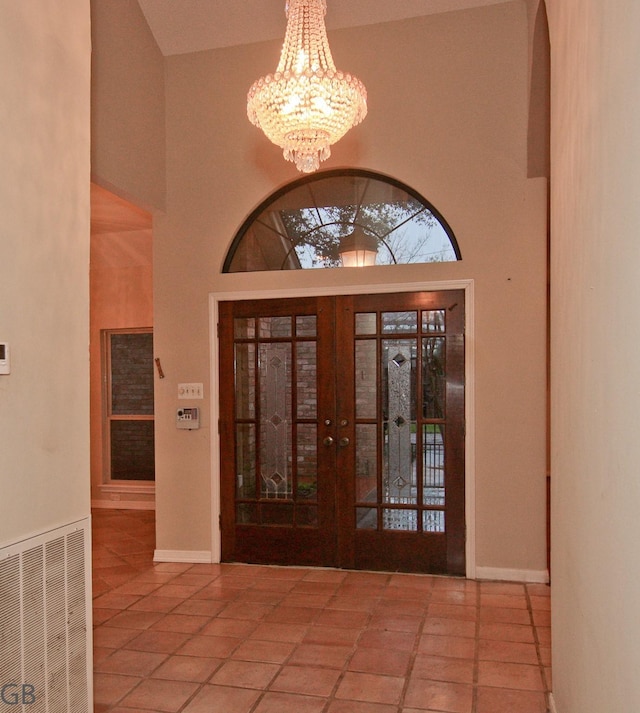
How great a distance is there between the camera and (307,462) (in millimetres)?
4875

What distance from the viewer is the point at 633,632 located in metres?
1.18

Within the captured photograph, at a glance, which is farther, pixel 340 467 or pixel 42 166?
pixel 340 467

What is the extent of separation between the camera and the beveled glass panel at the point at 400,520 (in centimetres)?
466

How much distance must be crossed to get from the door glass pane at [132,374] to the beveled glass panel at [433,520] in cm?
384

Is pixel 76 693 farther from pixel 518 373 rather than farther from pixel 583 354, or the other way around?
pixel 518 373

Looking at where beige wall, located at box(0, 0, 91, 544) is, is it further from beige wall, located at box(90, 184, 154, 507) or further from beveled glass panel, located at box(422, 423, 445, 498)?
beige wall, located at box(90, 184, 154, 507)

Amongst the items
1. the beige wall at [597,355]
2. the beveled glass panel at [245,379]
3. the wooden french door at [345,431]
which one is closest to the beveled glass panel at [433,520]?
the wooden french door at [345,431]

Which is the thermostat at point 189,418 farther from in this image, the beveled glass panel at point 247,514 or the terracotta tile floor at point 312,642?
the terracotta tile floor at point 312,642

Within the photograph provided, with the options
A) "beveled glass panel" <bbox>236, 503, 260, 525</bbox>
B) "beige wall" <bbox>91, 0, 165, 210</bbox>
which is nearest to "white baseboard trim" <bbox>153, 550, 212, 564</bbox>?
"beveled glass panel" <bbox>236, 503, 260, 525</bbox>

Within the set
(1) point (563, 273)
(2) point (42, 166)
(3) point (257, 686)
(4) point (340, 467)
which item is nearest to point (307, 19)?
(2) point (42, 166)

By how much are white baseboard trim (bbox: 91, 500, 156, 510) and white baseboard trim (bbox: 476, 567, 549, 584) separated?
13.4 ft

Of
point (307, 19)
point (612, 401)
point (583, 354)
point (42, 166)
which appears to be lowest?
point (612, 401)

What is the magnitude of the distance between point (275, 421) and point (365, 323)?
1.06m

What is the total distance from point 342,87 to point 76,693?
3059 mm
